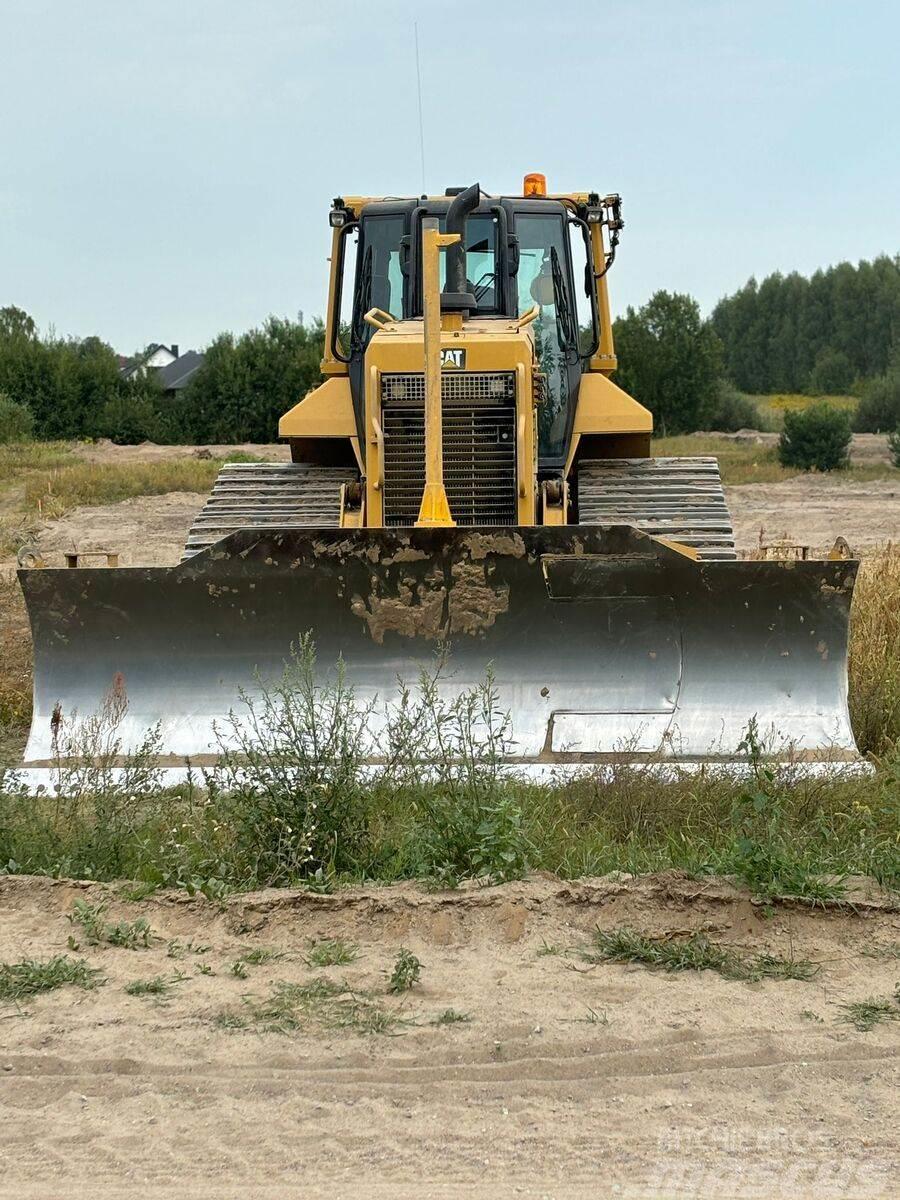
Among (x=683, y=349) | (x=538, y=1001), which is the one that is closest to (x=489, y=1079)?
(x=538, y=1001)

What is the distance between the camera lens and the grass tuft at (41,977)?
410cm

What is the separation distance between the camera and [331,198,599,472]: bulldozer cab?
839 cm

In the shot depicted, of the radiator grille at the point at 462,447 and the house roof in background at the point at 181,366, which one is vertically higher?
the house roof in background at the point at 181,366

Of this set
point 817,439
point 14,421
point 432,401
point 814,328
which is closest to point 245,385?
point 14,421

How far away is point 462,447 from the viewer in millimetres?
7637

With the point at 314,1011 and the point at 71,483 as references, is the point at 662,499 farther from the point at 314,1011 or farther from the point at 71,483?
the point at 71,483

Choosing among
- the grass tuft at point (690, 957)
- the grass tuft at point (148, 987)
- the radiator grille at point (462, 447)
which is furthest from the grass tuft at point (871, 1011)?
the radiator grille at point (462, 447)

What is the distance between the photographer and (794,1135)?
10.7 ft

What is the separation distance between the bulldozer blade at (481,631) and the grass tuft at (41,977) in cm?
219

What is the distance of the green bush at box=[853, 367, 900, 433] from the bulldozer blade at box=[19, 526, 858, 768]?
42.4 meters

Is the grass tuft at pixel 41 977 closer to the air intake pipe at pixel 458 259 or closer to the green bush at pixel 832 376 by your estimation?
the air intake pipe at pixel 458 259

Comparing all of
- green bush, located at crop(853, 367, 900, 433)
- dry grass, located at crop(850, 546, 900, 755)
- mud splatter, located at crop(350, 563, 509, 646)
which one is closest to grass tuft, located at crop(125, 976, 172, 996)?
mud splatter, located at crop(350, 563, 509, 646)

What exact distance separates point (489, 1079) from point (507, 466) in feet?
14.8

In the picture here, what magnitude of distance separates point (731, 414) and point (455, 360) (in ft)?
141
